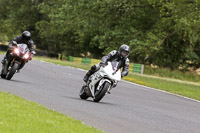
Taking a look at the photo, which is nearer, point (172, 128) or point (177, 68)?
point (172, 128)

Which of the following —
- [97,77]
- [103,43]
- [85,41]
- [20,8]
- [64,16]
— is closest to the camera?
[97,77]

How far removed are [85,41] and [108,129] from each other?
4898 centimetres

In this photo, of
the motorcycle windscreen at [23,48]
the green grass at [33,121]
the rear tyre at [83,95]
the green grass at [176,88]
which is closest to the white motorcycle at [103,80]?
the rear tyre at [83,95]

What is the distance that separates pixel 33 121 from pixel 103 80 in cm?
497

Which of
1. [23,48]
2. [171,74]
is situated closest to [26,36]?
[23,48]

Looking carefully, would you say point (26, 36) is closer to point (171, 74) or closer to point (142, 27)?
point (171, 74)

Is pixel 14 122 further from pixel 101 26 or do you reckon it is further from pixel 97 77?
pixel 101 26

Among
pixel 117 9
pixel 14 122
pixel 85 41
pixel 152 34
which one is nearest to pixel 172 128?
pixel 14 122

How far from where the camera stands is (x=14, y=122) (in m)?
6.61

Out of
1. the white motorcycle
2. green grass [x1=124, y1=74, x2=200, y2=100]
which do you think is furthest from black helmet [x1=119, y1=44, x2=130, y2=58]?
green grass [x1=124, y1=74, x2=200, y2=100]

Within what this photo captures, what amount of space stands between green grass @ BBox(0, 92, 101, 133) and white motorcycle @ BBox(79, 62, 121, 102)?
324cm

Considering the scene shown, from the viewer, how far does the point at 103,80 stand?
38.8ft

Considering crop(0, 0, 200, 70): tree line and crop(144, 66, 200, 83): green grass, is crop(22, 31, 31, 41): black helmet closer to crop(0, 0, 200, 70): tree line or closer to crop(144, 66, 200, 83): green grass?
crop(0, 0, 200, 70): tree line

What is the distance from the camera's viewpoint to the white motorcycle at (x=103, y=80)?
464 inches
